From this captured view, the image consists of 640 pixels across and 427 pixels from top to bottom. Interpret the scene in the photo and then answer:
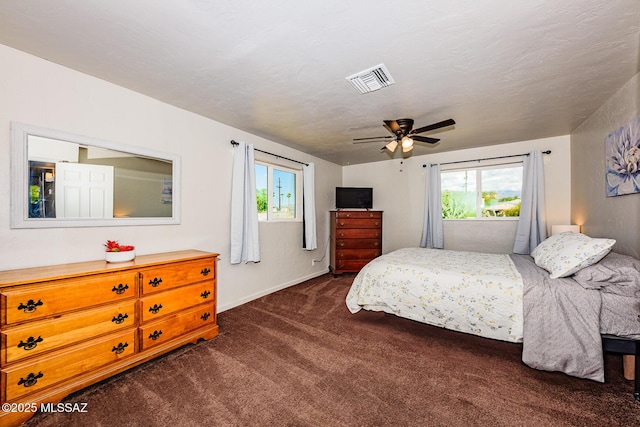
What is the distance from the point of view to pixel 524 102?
2650 millimetres

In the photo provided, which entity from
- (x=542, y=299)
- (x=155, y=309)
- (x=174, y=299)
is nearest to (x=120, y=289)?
(x=155, y=309)

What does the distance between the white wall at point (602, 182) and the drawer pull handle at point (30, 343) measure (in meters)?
4.57

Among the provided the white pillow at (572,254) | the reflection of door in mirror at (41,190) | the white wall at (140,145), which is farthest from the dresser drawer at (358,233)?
the reflection of door in mirror at (41,190)

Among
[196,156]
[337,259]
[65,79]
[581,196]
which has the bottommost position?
[337,259]

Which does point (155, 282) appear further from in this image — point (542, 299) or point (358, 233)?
point (358, 233)

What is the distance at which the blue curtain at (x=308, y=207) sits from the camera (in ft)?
15.0

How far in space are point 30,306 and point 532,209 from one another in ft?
18.1

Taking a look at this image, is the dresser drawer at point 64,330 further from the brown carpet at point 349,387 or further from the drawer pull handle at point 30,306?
the brown carpet at point 349,387

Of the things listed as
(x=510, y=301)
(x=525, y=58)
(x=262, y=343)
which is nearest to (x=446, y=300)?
(x=510, y=301)

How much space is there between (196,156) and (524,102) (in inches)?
143

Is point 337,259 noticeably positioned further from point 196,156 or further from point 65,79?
point 65,79

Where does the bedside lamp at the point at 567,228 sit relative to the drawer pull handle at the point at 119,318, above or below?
above

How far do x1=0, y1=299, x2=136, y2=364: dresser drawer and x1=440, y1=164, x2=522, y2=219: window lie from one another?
190 inches

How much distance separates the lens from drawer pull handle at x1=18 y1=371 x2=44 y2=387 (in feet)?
4.98
